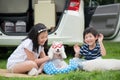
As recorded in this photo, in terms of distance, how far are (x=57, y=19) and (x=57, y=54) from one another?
287cm

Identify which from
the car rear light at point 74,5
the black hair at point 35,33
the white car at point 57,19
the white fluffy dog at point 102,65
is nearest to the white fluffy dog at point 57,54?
the black hair at point 35,33

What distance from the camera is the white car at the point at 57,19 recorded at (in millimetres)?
8844

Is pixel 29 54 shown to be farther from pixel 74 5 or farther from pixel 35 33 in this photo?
pixel 74 5

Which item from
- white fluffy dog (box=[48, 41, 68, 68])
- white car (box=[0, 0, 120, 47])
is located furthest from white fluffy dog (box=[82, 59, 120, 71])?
white car (box=[0, 0, 120, 47])

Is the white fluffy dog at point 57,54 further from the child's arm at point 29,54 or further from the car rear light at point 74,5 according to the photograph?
the car rear light at point 74,5

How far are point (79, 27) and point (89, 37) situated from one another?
1770 millimetres

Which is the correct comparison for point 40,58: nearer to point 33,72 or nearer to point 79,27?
point 33,72

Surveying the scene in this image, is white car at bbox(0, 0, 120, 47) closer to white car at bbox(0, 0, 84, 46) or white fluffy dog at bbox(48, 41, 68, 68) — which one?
white car at bbox(0, 0, 84, 46)

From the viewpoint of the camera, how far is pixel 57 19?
9.76 m

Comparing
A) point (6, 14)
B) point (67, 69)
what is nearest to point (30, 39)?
point (67, 69)

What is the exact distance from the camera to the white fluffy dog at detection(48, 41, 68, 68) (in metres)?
6.91

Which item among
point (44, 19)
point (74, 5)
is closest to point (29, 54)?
point (74, 5)

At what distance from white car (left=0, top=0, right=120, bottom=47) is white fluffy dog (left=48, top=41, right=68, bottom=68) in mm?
1725

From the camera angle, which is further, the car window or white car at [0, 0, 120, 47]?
the car window
